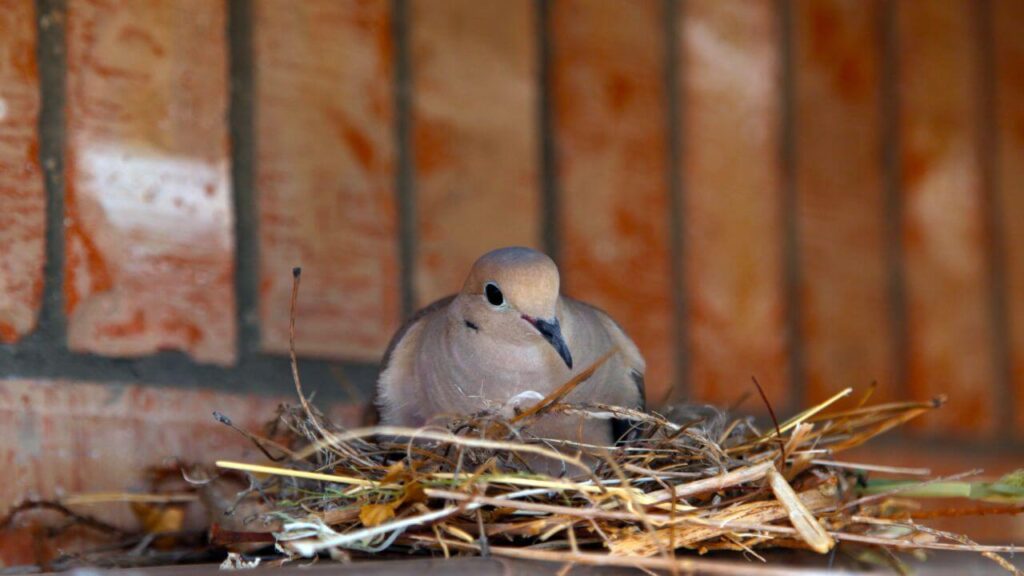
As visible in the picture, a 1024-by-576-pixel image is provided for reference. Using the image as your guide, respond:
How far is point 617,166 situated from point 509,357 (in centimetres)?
104

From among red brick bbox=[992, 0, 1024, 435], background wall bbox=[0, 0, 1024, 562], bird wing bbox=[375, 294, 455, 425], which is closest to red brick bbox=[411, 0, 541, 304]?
background wall bbox=[0, 0, 1024, 562]

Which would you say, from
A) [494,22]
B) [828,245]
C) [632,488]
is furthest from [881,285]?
[632,488]

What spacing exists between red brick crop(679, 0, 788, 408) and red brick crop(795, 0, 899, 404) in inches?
3.9

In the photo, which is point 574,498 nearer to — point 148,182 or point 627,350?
point 627,350

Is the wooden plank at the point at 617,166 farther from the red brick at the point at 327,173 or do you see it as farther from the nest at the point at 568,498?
the nest at the point at 568,498

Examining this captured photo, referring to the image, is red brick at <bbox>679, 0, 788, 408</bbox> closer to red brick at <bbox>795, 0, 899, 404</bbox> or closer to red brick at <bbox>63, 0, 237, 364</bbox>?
red brick at <bbox>795, 0, 899, 404</bbox>

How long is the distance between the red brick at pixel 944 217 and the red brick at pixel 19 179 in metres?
2.26

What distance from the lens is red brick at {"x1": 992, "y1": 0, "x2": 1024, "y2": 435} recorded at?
12.4 ft

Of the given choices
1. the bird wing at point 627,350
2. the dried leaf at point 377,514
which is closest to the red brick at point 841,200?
the bird wing at point 627,350

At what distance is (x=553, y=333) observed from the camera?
6.82ft

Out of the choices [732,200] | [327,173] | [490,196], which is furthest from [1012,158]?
[327,173]

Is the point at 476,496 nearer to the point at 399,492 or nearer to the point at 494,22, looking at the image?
the point at 399,492

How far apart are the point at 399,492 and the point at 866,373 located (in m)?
2.00

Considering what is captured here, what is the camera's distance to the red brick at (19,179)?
2191 millimetres
